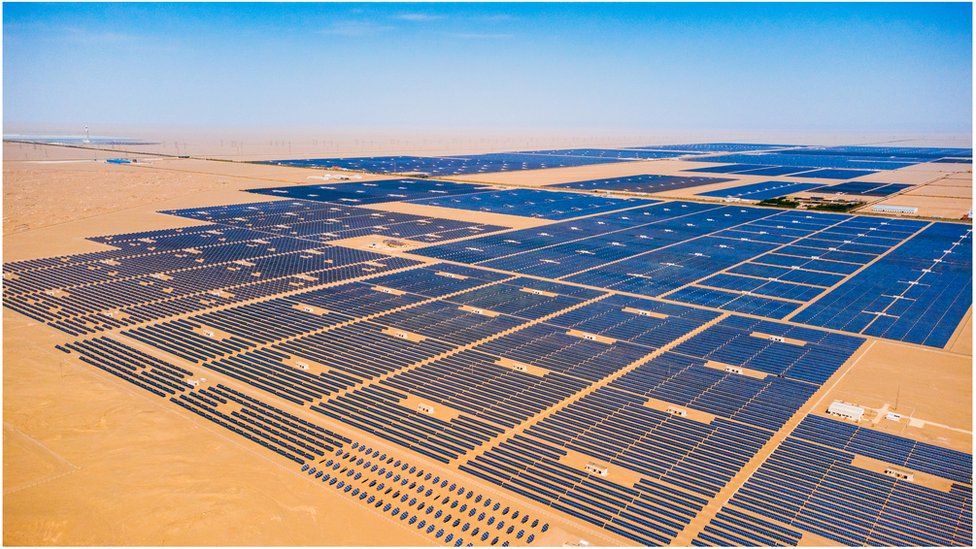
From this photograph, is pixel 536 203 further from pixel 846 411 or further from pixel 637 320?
pixel 846 411

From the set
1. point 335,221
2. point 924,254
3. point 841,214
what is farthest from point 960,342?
point 335,221

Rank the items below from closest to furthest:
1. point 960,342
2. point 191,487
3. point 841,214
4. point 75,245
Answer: point 191,487 → point 960,342 → point 75,245 → point 841,214

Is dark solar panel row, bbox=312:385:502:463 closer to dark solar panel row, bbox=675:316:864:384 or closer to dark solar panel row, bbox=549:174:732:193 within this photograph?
dark solar panel row, bbox=675:316:864:384

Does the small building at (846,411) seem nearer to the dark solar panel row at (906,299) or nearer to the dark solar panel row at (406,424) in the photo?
the dark solar panel row at (906,299)

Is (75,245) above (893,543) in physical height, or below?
above

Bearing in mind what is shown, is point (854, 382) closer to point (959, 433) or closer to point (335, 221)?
point (959, 433)

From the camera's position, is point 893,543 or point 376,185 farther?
point 376,185
